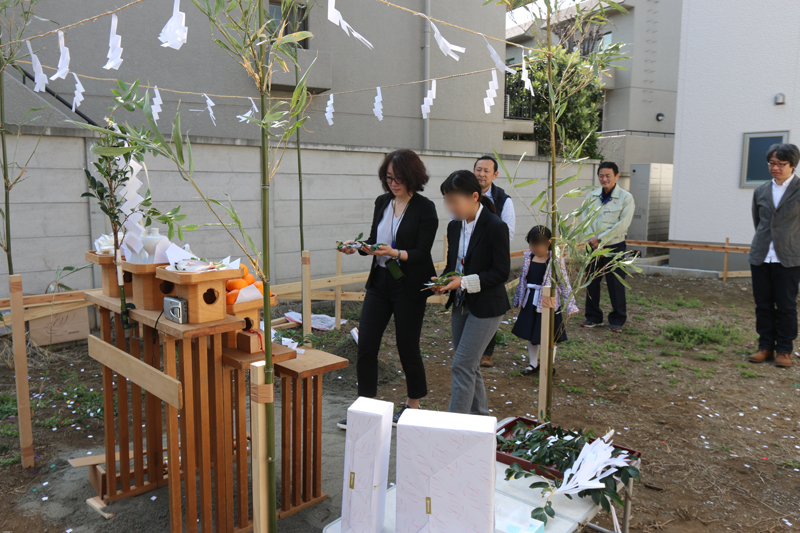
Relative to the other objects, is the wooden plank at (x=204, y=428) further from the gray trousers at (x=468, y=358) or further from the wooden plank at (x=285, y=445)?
the gray trousers at (x=468, y=358)

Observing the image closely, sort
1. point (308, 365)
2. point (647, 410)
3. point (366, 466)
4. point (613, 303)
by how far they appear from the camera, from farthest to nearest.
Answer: point (613, 303), point (647, 410), point (308, 365), point (366, 466)

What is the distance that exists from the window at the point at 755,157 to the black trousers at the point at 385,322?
7160 millimetres

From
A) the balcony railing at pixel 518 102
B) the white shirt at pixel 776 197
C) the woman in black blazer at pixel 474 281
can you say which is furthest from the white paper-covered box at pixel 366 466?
the balcony railing at pixel 518 102

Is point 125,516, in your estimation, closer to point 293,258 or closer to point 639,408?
point 639,408

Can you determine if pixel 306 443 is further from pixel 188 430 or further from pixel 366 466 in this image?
pixel 366 466

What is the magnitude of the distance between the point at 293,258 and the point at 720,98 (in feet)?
23.1

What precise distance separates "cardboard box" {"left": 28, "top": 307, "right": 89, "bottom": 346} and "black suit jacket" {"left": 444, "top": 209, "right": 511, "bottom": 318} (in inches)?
148

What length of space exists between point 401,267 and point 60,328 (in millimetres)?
3451

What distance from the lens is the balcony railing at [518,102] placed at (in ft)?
37.1

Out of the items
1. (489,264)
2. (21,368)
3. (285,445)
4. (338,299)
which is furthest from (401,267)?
(338,299)

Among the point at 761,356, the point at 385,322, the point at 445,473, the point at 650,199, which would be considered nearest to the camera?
the point at 445,473

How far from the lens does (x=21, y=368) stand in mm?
2836

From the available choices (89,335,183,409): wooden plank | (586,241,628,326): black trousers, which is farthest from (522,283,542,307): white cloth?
(89,335,183,409): wooden plank

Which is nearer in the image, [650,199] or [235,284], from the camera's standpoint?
[235,284]
